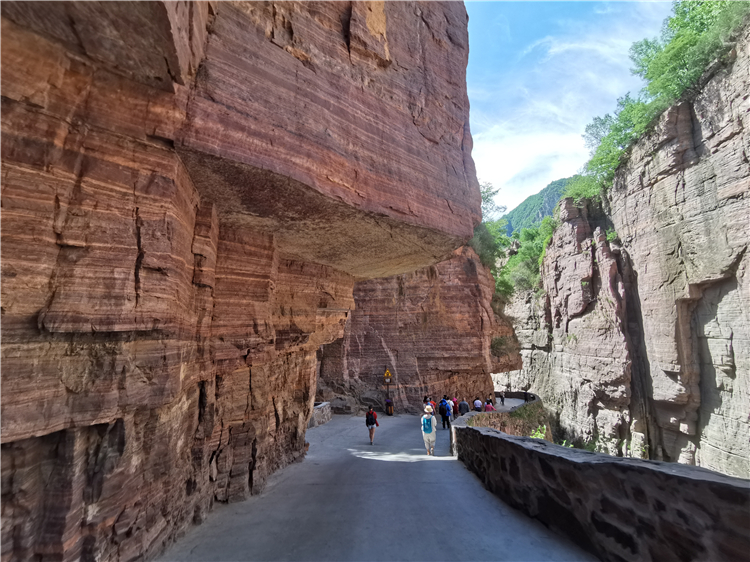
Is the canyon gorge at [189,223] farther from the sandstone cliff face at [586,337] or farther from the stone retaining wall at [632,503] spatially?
the sandstone cliff face at [586,337]

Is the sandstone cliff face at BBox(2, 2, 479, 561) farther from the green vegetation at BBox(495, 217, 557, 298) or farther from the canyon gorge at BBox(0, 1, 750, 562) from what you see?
the green vegetation at BBox(495, 217, 557, 298)

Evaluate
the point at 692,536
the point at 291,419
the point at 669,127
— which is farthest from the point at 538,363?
the point at 692,536

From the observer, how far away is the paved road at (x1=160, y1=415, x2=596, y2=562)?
3766 mm

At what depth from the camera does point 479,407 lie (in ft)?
51.4

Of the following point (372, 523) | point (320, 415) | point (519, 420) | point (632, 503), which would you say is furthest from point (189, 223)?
point (519, 420)

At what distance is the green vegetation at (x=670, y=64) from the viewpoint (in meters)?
14.8

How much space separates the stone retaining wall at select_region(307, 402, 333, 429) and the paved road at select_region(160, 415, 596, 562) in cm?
587

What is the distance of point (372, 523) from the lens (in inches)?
179

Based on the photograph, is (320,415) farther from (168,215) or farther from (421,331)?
(168,215)

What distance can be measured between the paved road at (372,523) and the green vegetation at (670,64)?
1974 centimetres

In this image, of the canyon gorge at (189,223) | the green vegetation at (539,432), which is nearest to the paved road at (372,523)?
the canyon gorge at (189,223)

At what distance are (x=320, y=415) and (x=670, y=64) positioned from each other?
22317mm

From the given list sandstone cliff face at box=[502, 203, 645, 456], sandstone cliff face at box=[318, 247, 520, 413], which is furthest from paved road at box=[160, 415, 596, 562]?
sandstone cliff face at box=[502, 203, 645, 456]

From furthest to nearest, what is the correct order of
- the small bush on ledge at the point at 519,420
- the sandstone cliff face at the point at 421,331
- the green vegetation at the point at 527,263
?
1. the green vegetation at the point at 527,263
2. the sandstone cliff face at the point at 421,331
3. the small bush on ledge at the point at 519,420
